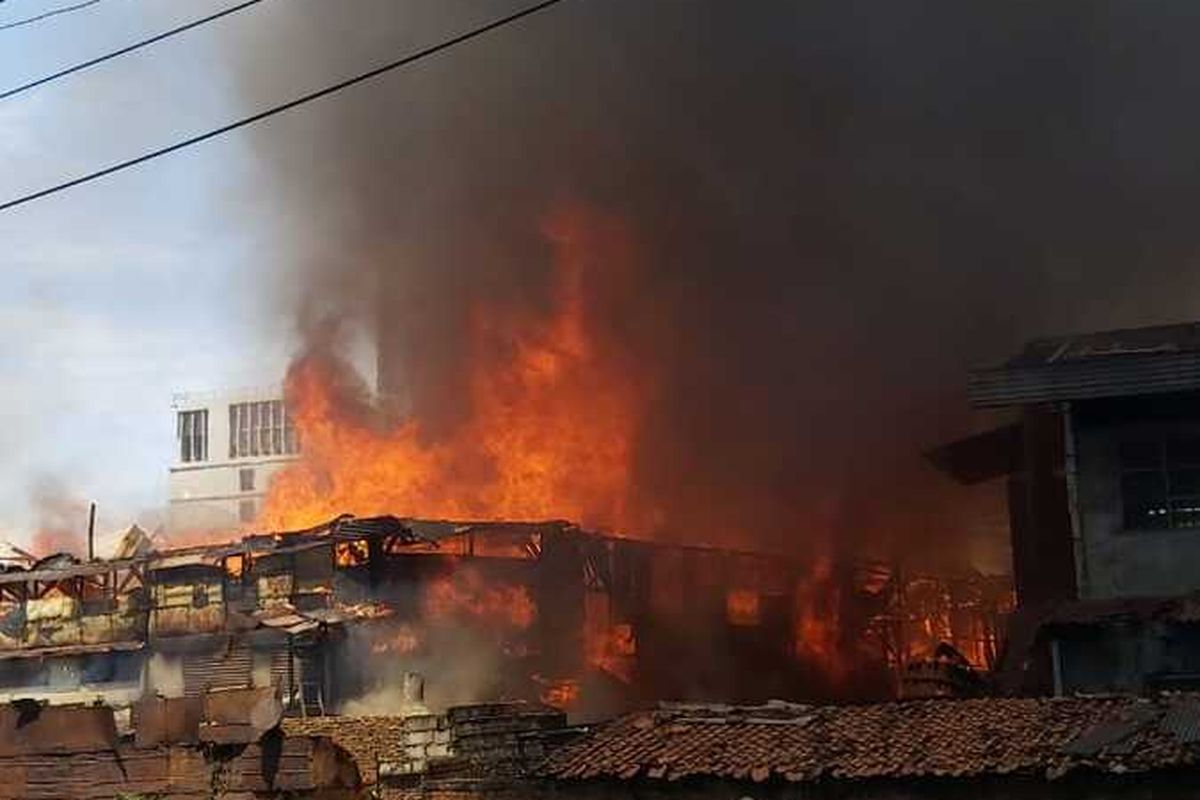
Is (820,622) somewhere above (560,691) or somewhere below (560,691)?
above

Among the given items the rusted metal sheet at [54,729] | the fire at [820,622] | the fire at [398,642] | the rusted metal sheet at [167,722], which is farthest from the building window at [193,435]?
the rusted metal sheet at [167,722]

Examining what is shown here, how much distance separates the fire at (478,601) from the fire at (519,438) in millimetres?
6351

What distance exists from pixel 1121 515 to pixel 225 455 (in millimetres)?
56100

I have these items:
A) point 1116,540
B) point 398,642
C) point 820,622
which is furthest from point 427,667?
point 1116,540

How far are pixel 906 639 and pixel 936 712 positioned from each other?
24.5m

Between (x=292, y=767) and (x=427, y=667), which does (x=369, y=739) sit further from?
(x=427, y=667)

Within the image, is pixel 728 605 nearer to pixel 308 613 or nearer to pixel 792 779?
pixel 308 613

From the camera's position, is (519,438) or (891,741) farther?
(519,438)

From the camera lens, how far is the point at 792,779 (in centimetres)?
1619

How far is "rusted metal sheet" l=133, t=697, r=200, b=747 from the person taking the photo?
73.5 ft

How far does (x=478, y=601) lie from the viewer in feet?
103

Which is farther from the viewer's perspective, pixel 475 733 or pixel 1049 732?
pixel 475 733

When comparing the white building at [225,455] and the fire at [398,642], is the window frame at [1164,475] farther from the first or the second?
the white building at [225,455]

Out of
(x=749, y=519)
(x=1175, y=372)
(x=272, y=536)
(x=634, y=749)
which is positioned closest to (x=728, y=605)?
(x=749, y=519)
